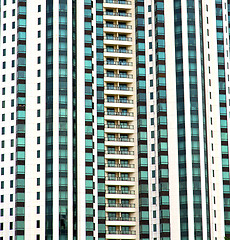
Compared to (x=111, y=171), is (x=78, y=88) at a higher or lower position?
higher

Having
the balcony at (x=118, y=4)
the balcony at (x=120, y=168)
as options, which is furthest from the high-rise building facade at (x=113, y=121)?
the balcony at (x=118, y=4)

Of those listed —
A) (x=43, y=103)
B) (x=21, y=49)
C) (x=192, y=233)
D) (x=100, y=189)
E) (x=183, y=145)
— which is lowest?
(x=192, y=233)

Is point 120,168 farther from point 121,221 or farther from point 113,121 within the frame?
point 121,221

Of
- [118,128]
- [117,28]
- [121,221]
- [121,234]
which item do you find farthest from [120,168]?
[117,28]

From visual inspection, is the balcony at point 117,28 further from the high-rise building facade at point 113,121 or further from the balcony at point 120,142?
the balcony at point 120,142

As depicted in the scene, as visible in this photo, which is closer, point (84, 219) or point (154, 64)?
point (84, 219)

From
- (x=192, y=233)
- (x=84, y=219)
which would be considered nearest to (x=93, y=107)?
(x=84, y=219)

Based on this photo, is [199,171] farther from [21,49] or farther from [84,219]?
[21,49]
